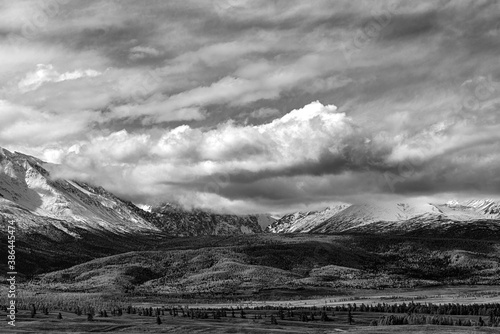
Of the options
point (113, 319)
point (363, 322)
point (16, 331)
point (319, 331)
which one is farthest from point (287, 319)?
point (16, 331)

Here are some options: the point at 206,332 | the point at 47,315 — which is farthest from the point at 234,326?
the point at 47,315

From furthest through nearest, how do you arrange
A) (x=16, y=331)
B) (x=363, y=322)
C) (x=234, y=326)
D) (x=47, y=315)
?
1. (x=47, y=315)
2. (x=363, y=322)
3. (x=234, y=326)
4. (x=16, y=331)

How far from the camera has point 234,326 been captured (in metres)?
148

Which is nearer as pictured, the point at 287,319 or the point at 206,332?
the point at 206,332

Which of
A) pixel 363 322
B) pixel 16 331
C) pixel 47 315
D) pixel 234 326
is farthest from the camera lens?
pixel 47 315

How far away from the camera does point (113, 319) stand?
172 meters

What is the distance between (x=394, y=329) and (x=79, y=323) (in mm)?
76116

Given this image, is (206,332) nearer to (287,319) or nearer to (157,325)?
(157,325)

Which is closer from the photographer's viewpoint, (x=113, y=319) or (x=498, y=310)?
(x=113, y=319)

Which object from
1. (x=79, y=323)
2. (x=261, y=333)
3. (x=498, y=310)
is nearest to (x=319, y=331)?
(x=261, y=333)

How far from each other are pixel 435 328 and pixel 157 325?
62.8 meters

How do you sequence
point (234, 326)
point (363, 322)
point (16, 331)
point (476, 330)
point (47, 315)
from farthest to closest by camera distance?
point (47, 315), point (363, 322), point (234, 326), point (16, 331), point (476, 330)

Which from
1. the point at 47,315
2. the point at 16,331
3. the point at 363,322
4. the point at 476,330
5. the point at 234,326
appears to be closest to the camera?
the point at 476,330

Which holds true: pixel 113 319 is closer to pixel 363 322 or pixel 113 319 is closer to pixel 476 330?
pixel 363 322
